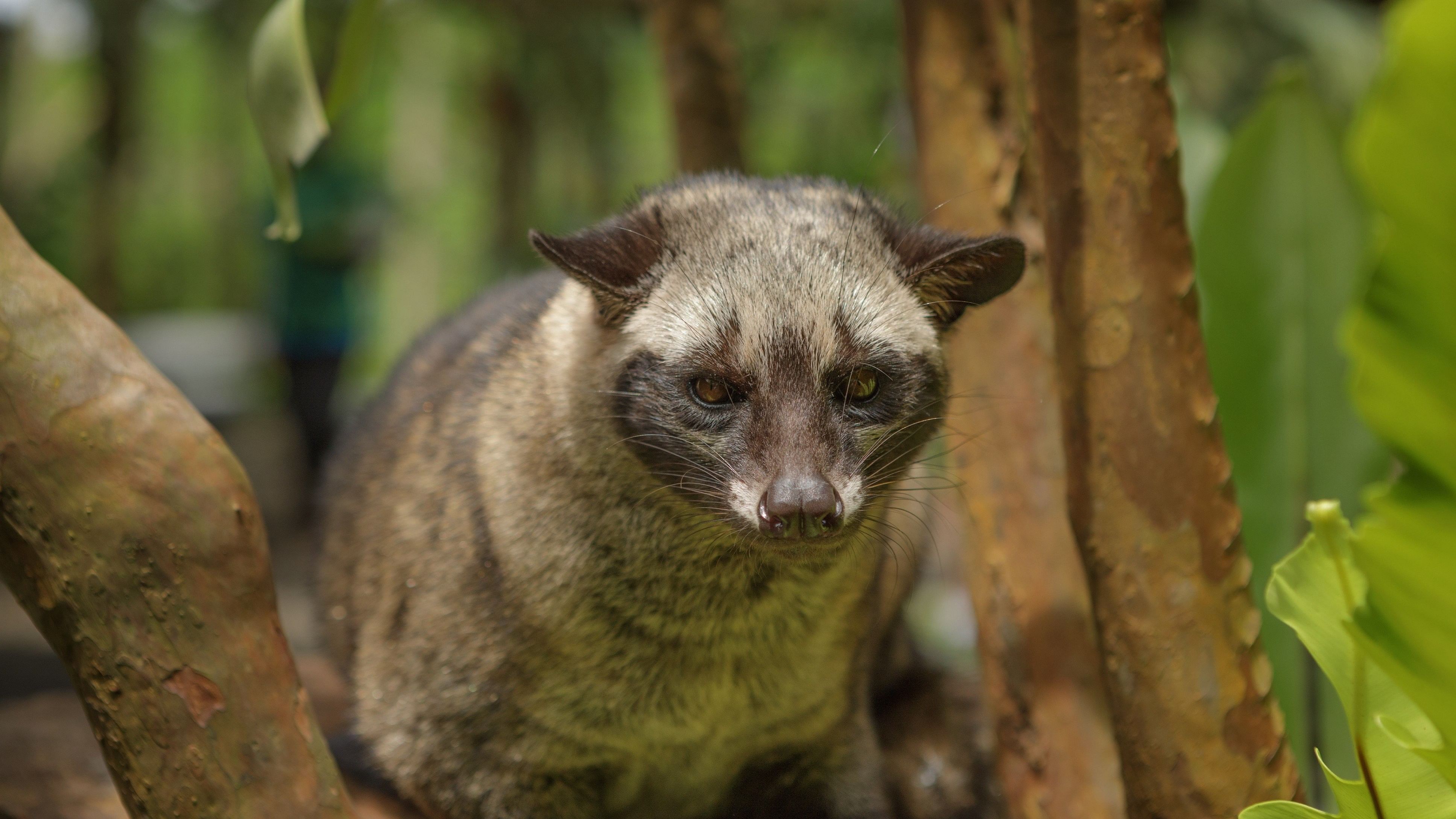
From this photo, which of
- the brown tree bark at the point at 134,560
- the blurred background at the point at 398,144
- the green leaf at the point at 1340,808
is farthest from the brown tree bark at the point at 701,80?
the green leaf at the point at 1340,808

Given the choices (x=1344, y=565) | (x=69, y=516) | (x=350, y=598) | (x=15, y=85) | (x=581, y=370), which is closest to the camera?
(x=1344, y=565)

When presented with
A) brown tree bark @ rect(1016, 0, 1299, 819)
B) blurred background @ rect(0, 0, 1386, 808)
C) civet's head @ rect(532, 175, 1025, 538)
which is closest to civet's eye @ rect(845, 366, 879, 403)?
civet's head @ rect(532, 175, 1025, 538)

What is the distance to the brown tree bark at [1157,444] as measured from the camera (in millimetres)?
2520

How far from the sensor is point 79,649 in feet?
7.01

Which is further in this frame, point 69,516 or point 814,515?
point 814,515

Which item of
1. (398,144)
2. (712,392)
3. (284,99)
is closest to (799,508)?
(712,392)

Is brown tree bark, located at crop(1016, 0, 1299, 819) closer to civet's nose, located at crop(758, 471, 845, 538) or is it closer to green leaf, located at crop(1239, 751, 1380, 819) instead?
green leaf, located at crop(1239, 751, 1380, 819)

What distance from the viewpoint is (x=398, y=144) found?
38.8ft

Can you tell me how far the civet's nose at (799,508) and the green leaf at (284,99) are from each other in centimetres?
132

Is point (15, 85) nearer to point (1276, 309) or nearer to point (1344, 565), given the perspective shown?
point (1276, 309)

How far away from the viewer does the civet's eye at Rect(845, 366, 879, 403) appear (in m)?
2.57

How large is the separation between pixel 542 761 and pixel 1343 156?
2919 millimetres

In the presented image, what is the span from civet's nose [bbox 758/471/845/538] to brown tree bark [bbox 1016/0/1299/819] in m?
0.70

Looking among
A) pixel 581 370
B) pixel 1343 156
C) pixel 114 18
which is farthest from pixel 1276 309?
pixel 114 18
